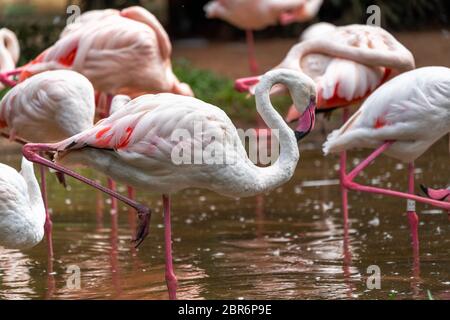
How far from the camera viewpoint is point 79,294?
5227 millimetres

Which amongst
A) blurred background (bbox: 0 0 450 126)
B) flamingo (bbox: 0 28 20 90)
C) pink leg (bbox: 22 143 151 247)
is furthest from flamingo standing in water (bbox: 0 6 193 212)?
blurred background (bbox: 0 0 450 126)

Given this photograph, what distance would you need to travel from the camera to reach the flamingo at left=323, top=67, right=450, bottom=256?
5688 mm

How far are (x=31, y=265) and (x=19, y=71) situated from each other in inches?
72.8

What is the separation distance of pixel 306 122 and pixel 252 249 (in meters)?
1.25

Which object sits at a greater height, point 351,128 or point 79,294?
point 351,128

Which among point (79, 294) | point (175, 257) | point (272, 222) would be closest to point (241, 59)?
point (272, 222)

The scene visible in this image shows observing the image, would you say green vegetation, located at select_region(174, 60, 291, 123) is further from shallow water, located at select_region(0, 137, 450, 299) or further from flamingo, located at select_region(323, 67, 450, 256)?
flamingo, located at select_region(323, 67, 450, 256)

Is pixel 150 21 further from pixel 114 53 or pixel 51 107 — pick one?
pixel 51 107

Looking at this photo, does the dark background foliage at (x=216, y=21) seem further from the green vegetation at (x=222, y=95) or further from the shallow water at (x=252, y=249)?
the shallow water at (x=252, y=249)

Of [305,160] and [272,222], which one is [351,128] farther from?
[305,160]

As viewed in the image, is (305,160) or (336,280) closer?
(336,280)

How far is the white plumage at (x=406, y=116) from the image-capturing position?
5.69 m

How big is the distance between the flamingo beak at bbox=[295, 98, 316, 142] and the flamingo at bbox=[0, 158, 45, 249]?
1284mm

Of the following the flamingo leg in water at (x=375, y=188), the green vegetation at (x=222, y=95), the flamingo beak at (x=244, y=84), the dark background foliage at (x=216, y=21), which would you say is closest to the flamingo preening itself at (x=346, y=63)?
the flamingo beak at (x=244, y=84)
